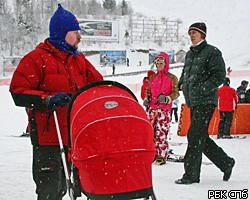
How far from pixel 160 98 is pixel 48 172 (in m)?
3.32

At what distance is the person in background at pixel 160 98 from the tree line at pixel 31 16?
2132 inches

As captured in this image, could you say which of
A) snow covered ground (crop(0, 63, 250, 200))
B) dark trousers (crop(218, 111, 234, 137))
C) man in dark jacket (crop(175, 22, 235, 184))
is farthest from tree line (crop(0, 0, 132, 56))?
man in dark jacket (crop(175, 22, 235, 184))

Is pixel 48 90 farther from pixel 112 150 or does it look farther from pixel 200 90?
pixel 200 90

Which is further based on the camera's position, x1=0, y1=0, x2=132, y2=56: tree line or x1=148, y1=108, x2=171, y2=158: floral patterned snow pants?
x1=0, y1=0, x2=132, y2=56: tree line

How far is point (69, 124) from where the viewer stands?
10.4 ft

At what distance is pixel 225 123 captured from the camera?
11.3m

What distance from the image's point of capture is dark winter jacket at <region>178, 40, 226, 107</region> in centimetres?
523

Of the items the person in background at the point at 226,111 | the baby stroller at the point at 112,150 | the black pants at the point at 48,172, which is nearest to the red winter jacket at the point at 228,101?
the person in background at the point at 226,111

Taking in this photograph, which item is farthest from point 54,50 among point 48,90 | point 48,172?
point 48,172

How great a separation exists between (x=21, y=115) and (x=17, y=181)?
15200mm

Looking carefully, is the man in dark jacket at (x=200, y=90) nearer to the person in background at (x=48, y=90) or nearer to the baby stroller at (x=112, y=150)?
the person in background at (x=48, y=90)

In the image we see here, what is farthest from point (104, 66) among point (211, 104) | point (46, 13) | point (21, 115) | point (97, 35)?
point (211, 104)

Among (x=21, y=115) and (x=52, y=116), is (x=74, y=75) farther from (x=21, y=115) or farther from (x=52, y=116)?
(x=21, y=115)

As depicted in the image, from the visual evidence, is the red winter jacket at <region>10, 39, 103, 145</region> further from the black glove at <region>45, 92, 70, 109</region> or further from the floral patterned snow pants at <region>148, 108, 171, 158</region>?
the floral patterned snow pants at <region>148, 108, 171, 158</region>
